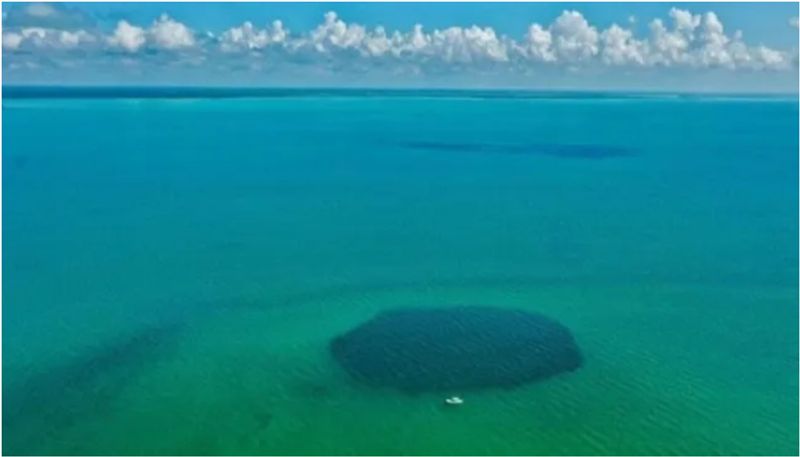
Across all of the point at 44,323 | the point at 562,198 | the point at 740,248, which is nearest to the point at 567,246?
the point at 740,248

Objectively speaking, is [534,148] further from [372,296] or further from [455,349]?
[455,349]

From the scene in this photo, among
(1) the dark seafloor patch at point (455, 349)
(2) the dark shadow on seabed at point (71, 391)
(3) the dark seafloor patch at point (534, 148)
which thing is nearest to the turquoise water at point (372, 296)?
(2) the dark shadow on seabed at point (71, 391)

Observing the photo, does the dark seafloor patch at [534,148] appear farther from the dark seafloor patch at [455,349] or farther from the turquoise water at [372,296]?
the dark seafloor patch at [455,349]

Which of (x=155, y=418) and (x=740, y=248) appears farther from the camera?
(x=740, y=248)

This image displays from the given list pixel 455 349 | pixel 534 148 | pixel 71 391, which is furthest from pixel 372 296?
pixel 534 148

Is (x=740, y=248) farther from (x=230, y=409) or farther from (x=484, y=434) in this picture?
(x=230, y=409)

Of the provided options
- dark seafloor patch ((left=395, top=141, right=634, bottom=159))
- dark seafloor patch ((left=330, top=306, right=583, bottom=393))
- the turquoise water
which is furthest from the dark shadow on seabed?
dark seafloor patch ((left=395, top=141, right=634, bottom=159))

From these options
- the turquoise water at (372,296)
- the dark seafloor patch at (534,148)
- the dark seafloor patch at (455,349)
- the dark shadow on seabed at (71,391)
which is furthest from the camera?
the dark seafloor patch at (534,148)
